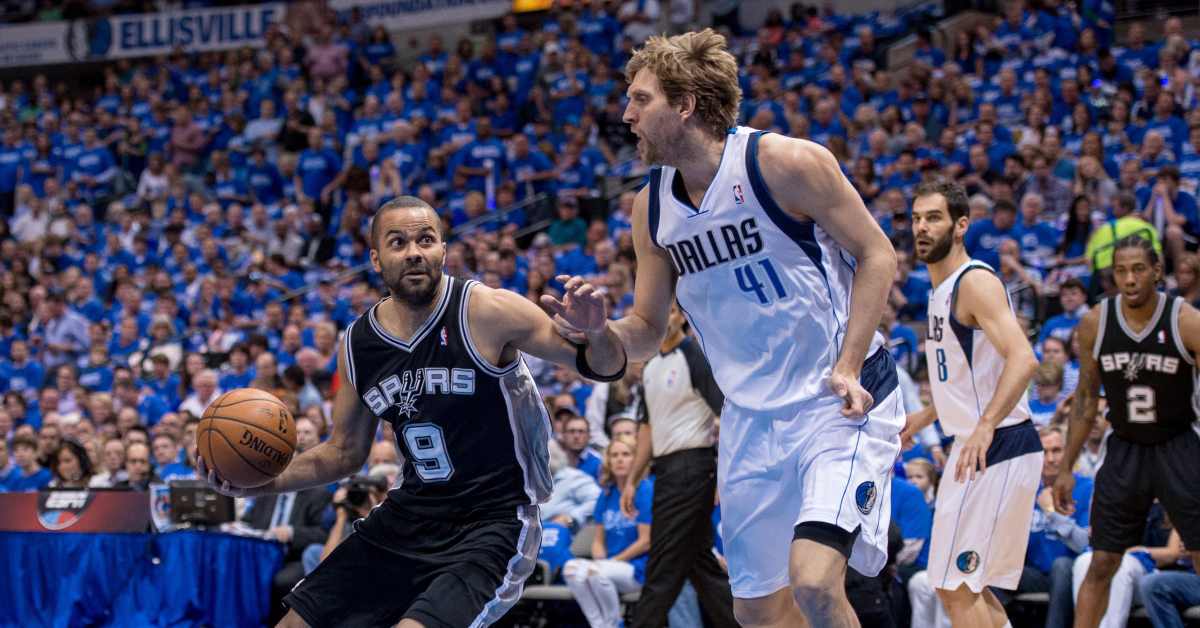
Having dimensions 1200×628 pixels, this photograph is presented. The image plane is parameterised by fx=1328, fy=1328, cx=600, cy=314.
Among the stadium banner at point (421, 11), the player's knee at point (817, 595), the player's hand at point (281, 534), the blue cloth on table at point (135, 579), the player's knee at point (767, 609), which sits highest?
the stadium banner at point (421, 11)

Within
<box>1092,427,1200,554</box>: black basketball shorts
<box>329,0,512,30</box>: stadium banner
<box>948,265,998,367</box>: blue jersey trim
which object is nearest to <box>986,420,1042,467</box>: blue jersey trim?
<box>948,265,998,367</box>: blue jersey trim

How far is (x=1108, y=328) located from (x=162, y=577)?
639cm

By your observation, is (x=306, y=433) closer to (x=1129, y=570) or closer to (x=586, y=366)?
(x=1129, y=570)

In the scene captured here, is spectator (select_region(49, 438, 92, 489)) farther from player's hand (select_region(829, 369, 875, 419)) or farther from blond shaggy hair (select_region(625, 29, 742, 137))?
player's hand (select_region(829, 369, 875, 419))

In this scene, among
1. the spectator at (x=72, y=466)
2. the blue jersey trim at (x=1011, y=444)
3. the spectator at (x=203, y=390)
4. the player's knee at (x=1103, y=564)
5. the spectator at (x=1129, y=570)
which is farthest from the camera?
the spectator at (x=203, y=390)

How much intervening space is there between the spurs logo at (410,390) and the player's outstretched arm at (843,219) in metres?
1.41

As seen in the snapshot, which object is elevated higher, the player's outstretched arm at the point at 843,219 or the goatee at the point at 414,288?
the player's outstretched arm at the point at 843,219

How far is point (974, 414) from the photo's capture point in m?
6.00

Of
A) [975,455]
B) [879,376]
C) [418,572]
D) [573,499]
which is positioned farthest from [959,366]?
[573,499]

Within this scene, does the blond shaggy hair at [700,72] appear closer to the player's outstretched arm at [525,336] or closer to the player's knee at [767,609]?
the player's outstretched arm at [525,336]

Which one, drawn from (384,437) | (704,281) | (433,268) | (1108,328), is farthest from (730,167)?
(384,437)

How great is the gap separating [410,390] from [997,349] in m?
2.59

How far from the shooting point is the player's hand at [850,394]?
13.4ft

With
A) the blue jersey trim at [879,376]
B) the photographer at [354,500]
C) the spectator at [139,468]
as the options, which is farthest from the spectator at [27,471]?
the blue jersey trim at [879,376]
